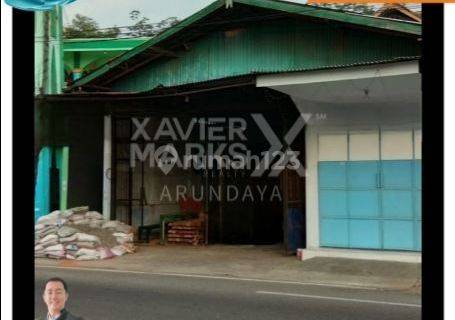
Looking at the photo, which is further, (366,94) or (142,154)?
(142,154)

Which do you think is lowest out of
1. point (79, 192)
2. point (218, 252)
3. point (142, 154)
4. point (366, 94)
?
point (218, 252)

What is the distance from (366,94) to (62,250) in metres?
6.57

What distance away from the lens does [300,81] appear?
33.5 ft

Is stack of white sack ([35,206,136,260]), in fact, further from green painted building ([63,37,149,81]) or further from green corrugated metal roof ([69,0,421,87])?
green painted building ([63,37,149,81])

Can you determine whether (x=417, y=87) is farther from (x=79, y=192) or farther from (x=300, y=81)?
(x=79, y=192)

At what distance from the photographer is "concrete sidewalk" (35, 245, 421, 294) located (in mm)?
9047

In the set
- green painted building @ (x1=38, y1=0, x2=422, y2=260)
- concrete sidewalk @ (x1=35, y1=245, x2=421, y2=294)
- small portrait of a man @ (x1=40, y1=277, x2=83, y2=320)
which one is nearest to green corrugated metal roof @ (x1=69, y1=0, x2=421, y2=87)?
green painted building @ (x1=38, y1=0, x2=422, y2=260)

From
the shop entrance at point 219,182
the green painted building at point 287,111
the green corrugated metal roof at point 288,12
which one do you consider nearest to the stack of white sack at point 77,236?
the green painted building at point 287,111

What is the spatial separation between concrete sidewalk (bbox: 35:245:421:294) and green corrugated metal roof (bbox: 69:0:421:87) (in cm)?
427

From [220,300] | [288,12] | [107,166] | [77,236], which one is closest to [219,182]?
[107,166]

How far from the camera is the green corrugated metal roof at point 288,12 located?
10.2 metres

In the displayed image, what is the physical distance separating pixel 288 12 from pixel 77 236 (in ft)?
20.3
